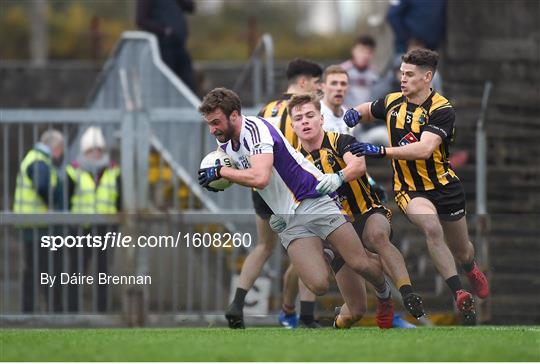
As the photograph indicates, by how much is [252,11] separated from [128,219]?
129 ft

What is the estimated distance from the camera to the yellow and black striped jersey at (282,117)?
13.7m

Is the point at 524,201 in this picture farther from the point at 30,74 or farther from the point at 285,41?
the point at 285,41

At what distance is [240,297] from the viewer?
43.2 ft

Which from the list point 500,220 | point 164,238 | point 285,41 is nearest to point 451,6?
point 500,220

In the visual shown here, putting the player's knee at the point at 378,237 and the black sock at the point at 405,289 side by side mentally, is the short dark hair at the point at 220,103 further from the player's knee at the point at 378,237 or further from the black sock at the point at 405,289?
the black sock at the point at 405,289

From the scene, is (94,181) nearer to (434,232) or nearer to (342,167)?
(342,167)

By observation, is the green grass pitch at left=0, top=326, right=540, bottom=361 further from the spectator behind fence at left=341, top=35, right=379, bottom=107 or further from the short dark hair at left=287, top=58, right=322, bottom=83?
the spectator behind fence at left=341, top=35, right=379, bottom=107

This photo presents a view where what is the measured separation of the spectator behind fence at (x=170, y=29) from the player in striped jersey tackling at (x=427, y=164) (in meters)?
6.44

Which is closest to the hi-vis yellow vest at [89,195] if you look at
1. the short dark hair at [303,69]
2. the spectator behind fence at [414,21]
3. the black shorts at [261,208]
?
the short dark hair at [303,69]

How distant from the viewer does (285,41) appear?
49094 millimetres

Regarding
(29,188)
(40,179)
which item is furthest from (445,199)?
(29,188)

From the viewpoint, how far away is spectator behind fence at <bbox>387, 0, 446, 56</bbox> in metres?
19.1

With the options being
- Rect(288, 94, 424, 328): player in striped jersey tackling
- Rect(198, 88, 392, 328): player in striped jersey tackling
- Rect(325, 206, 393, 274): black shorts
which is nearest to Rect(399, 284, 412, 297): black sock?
Rect(288, 94, 424, 328): player in striped jersey tackling

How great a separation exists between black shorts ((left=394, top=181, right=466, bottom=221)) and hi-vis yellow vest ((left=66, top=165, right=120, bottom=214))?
153 inches
